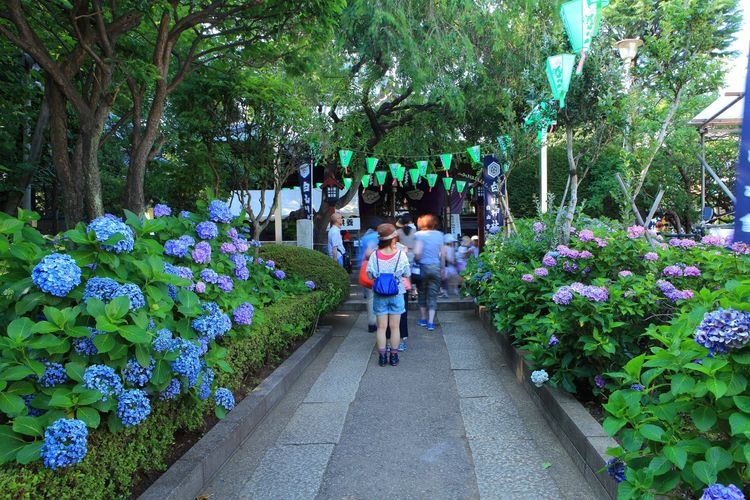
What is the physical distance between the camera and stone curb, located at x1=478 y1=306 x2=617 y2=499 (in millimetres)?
2977

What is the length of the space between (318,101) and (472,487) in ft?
32.0

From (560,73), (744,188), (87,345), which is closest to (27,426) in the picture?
(87,345)

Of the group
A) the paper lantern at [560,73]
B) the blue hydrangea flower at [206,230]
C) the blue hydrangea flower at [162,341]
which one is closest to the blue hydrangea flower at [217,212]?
the blue hydrangea flower at [206,230]

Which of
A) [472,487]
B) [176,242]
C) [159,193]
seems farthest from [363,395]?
[159,193]

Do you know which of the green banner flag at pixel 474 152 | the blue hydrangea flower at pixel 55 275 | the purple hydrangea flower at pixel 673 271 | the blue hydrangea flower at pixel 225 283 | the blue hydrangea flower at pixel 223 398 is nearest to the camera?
the blue hydrangea flower at pixel 55 275

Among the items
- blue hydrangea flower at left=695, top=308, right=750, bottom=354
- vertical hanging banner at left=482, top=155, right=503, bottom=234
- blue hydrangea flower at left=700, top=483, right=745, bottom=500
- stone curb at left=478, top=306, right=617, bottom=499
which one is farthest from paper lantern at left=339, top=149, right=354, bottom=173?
blue hydrangea flower at left=700, top=483, right=745, bottom=500

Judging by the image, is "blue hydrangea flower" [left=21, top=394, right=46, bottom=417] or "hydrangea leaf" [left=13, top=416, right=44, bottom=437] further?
"blue hydrangea flower" [left=21, top=394, right=46, bottom=417]

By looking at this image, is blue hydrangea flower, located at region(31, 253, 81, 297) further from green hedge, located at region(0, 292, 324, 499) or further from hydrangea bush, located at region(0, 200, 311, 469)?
green hedge, located at region(0, 292, 324, 499)

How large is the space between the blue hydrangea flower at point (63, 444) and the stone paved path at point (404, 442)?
1.27 metres

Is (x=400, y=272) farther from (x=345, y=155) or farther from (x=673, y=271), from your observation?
(x=345, y=155)

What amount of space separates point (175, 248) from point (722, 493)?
3.31m

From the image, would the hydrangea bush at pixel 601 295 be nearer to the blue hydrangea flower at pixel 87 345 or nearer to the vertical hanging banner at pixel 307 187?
the blue hydrangea flower at pixel 87 345

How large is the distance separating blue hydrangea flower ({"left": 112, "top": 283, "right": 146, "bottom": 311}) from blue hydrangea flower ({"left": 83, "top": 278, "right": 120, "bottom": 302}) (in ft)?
0.08

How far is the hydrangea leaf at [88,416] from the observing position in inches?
86.7
